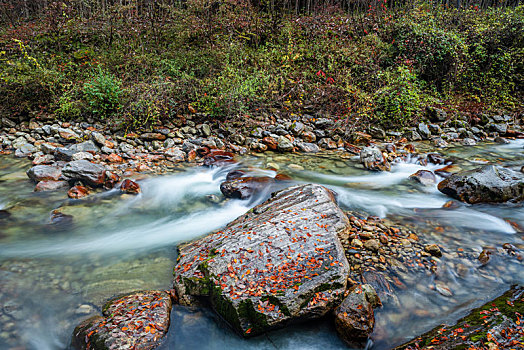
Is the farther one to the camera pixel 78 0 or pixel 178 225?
pixel 78 0

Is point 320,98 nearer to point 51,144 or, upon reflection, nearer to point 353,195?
point 353,195

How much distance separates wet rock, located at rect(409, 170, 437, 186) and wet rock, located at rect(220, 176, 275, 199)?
318 cm

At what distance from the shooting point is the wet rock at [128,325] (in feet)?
8.43

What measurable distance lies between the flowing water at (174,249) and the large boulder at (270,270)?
0.75ft

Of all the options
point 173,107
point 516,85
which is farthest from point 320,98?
point 516,85

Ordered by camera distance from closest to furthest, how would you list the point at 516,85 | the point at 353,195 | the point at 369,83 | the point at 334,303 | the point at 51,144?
the point at 334,303, the point at 353,195, the point at 51,144, the point at 369,83, the point at 516,85

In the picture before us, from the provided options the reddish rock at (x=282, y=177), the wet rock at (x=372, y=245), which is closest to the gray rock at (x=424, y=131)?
the reddish rock at (x=282, y=177)

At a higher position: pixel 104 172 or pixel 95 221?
pixel 104 172

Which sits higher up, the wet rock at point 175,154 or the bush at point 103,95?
the bush at point 103,95

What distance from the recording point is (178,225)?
487 centimetres

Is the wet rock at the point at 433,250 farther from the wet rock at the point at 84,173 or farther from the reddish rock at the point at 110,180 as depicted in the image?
the wet rock at the point at 84,173

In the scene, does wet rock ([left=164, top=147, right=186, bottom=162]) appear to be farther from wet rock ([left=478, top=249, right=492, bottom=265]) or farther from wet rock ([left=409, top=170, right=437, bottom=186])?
wet rock ([left=478, top=249, right=492, bottom=265])

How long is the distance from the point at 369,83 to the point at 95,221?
31.3 ft

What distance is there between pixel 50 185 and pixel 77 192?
696 mm
